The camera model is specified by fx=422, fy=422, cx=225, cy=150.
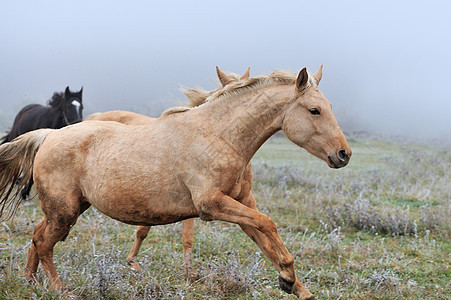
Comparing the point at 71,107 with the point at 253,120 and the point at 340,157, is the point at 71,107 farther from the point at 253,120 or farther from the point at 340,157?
the point at 340,157

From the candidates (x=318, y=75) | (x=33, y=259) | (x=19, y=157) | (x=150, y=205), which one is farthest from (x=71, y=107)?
(x=318, y=75)

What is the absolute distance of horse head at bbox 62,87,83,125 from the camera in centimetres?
943

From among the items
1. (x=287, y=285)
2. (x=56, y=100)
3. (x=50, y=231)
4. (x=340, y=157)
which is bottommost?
(x=50, y=231)

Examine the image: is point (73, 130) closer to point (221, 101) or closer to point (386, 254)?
point (221, 101)

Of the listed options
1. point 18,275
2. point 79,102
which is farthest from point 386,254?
point 79,102

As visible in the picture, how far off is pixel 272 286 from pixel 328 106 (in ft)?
7.44

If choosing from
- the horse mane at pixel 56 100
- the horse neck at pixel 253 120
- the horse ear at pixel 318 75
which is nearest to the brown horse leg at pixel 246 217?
the horse neck at pixel 253 120

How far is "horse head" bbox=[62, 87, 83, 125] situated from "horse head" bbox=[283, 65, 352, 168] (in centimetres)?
702

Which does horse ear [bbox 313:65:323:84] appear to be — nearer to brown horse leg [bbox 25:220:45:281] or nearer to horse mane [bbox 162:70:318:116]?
horse mane [bbox 162:70:318:116]

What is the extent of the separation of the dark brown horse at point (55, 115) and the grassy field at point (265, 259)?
7.17 feet

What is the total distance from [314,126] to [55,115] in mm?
7806

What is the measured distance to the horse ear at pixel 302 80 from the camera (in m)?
3.30

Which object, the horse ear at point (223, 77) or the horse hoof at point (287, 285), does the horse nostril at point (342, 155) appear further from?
the horse ear at point (223, 77)

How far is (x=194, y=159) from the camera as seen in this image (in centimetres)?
342
